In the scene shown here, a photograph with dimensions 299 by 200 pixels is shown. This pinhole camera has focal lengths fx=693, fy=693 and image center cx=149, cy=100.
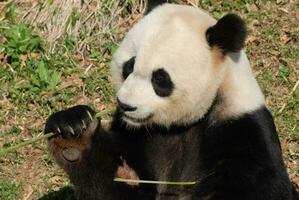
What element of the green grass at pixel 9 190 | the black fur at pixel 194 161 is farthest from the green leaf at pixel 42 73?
the black fur at pixel 194 161

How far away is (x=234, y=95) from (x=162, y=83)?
0.55 meters

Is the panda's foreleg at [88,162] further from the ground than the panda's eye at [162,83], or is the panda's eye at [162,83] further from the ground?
the panda's eye at [162,83]

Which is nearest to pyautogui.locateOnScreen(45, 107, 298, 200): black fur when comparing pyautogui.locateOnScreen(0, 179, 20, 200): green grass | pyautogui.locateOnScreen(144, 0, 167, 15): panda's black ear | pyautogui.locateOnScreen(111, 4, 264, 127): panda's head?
pyautogui.locateOnScreen(111, 4, 264, 127): panda's head

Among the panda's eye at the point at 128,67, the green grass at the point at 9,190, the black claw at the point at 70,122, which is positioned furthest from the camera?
the green grass at the point at 9,190

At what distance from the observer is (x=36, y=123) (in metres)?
7.28

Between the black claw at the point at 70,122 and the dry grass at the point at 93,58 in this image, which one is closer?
the black claw at the point at 70,122

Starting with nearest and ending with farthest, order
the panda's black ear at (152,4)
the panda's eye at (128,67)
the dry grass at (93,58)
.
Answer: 1. the panda's eye at (128,67)
2. the panda's black ear at (152,4)
3. the dry grass at (93,58)

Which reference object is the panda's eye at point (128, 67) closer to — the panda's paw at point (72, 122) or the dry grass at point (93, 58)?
the panda's paw at point (72, 122)

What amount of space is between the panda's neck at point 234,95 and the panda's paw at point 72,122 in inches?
36.9

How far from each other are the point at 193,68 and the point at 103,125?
1123mm

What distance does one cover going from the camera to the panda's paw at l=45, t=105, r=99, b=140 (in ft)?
16.8

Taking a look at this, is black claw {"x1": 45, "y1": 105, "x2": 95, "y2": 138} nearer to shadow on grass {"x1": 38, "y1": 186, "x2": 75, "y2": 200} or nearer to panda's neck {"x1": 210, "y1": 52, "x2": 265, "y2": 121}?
panda's neck {"x1": 210, "y1": 52, "x2": 265, "y2": 121}

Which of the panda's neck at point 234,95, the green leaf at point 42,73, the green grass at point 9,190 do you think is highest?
the panda's neck at point 234,95

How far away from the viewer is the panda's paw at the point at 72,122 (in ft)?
16.8
